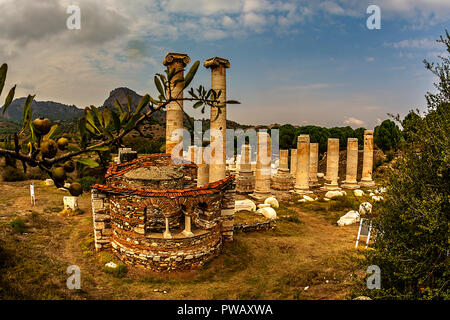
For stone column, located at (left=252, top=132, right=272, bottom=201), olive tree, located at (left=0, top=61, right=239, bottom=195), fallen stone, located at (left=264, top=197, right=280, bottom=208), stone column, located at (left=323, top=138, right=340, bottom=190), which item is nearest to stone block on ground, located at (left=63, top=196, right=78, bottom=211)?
fallen stone, located at (left=264, top=197, right=280, bottom=208)

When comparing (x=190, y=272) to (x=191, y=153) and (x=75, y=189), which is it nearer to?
(x=75, y=189)

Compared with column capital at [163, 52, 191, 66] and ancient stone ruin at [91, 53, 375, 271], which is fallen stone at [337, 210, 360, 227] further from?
column capital at [163, 52, 191, 66]

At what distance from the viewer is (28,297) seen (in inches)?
263

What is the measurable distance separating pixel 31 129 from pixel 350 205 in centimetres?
2134

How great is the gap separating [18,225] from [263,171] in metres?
15.7

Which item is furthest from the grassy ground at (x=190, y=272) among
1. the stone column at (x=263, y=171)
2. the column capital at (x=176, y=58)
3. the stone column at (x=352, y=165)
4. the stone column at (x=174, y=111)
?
the stone column at (x=352, y=165)

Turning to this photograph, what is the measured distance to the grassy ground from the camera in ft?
25.2

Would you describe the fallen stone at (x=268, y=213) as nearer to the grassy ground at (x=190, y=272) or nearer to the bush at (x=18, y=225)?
the grassy ground at (x=190, y=272)

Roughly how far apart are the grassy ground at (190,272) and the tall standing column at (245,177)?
26.6 ft

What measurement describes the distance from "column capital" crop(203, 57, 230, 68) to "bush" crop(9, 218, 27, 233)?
11.9 meters

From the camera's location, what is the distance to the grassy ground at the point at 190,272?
770 cm

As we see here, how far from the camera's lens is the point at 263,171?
21.7m

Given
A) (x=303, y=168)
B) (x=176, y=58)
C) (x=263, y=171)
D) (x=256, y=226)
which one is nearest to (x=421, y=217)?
(x=256, y=226)

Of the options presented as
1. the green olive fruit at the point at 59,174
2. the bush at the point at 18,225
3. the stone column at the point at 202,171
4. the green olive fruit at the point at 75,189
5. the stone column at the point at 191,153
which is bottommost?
the bush at the point at 18,225
